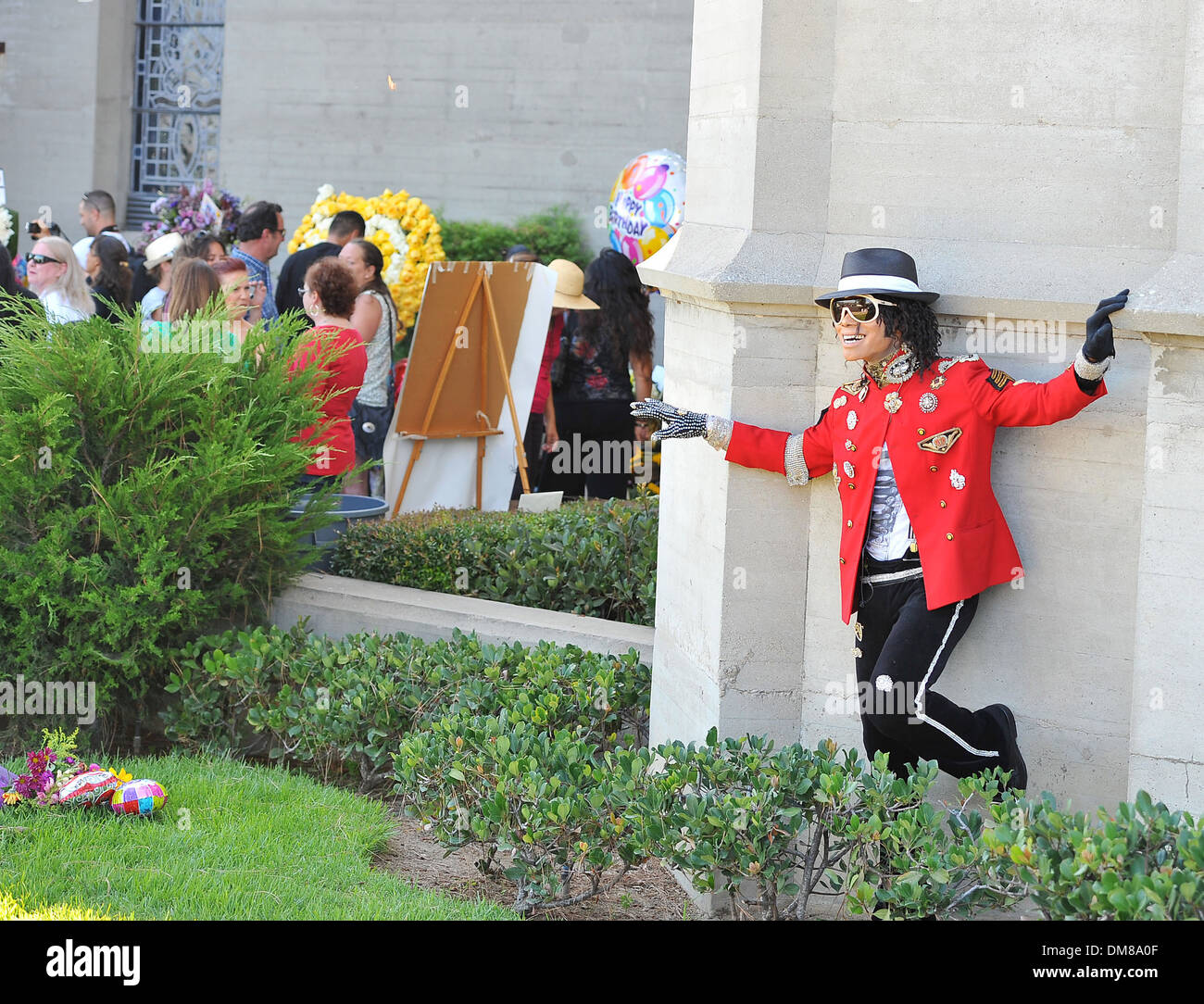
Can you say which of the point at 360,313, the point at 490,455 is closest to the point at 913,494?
the point at 360,313

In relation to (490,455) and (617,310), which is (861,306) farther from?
(490,455)

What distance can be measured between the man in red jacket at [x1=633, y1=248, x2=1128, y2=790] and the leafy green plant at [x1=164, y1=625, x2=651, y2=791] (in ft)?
4.02

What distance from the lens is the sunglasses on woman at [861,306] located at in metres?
4.06

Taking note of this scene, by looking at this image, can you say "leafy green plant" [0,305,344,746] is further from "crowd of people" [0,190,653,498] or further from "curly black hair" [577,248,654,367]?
"curly black hair" [577,248,654,367]

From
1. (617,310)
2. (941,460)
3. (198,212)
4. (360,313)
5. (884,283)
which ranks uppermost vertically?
(198,212)

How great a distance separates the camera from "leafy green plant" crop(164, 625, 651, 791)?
525 centimetres

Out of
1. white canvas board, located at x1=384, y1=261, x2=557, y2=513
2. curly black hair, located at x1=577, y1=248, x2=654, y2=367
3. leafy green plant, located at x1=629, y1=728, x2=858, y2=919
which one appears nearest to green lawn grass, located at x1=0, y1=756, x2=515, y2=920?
leafy green plant, located at x1=629, y1=728, x2=858, y2=919

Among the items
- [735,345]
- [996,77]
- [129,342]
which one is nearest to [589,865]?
[735,345]

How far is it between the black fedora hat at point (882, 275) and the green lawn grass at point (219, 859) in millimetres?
2108

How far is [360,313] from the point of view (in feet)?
27.8

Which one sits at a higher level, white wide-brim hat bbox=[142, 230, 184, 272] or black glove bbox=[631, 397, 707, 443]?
white wide-brim hat bbox=[142, 230, 184, 272]

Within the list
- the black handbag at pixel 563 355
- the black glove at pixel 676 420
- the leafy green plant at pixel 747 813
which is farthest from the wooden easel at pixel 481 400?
the leafy green plant at pixel 747 813

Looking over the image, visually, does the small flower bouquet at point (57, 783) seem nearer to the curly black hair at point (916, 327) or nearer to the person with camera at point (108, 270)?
the curly black hair at point (916, 327)

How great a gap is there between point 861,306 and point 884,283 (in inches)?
4.6
